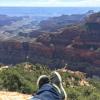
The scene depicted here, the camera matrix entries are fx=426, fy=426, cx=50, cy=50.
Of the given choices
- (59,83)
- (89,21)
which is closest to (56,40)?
(89,21)

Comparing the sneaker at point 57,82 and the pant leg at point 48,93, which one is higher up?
the sneaker at point 57,82

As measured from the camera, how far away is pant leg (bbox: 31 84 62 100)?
561 cm

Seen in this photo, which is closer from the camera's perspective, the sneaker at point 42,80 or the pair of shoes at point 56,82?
the pair of shoes at point 56,82

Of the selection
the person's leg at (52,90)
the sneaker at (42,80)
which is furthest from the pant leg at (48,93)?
the sneaker at (42,80)

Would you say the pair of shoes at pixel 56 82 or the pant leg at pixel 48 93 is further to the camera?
the pair of shoes at pixel 56 82

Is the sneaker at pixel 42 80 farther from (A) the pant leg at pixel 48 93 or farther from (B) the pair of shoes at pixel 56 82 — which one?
(A) the pant leg at pixel 48 93

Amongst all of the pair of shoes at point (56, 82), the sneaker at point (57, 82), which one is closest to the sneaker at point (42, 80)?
the pair of shoes at point (56, 82)

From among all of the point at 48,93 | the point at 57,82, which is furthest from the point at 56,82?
the point at 48,93

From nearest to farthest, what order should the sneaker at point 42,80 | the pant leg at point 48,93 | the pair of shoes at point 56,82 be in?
the pant leg at point 48,93, the pair of shoes at point 56,82, the sneaker at point 42,80

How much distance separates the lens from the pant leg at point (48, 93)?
561 cm

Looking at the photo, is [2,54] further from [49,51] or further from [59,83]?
[59,83]

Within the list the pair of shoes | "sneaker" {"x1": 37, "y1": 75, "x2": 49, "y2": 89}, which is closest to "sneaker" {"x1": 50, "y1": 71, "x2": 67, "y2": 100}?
the pair of shoes

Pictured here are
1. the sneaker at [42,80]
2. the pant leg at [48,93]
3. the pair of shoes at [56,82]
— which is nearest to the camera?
the pant leg at [48,93]

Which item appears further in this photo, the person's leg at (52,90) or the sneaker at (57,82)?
the sneaker at (57,82)
